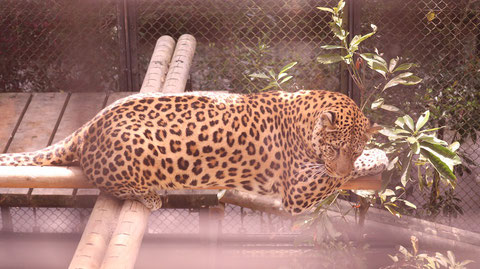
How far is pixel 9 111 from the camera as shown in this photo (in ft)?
13.5

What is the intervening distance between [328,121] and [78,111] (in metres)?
2.40

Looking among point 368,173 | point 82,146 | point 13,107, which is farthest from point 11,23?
point 368,173

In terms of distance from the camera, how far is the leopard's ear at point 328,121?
7.45 feet

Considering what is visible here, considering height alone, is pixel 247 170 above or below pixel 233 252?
above

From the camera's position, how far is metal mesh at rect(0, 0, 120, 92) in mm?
5641

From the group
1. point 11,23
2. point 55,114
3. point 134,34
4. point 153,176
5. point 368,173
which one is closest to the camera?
point 153,176

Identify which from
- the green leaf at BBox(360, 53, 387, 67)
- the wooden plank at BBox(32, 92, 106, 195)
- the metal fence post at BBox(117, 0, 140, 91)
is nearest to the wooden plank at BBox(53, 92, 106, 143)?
the wooden plank at BBox(32, 92, 106, 195)

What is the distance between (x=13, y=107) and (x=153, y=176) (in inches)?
87.7

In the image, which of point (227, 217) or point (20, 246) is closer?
point (20, 246)

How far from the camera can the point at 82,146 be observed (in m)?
2.41

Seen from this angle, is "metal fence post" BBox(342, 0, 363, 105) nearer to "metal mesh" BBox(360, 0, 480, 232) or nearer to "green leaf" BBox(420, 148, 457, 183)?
"metal mesh" BBox(360, 0, 480, 232)

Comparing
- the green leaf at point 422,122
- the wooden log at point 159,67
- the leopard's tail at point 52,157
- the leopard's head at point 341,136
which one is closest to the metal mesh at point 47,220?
the wooden log at point 159,67

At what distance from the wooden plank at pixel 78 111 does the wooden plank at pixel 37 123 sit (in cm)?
5

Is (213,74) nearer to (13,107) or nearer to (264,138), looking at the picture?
(13,107)
